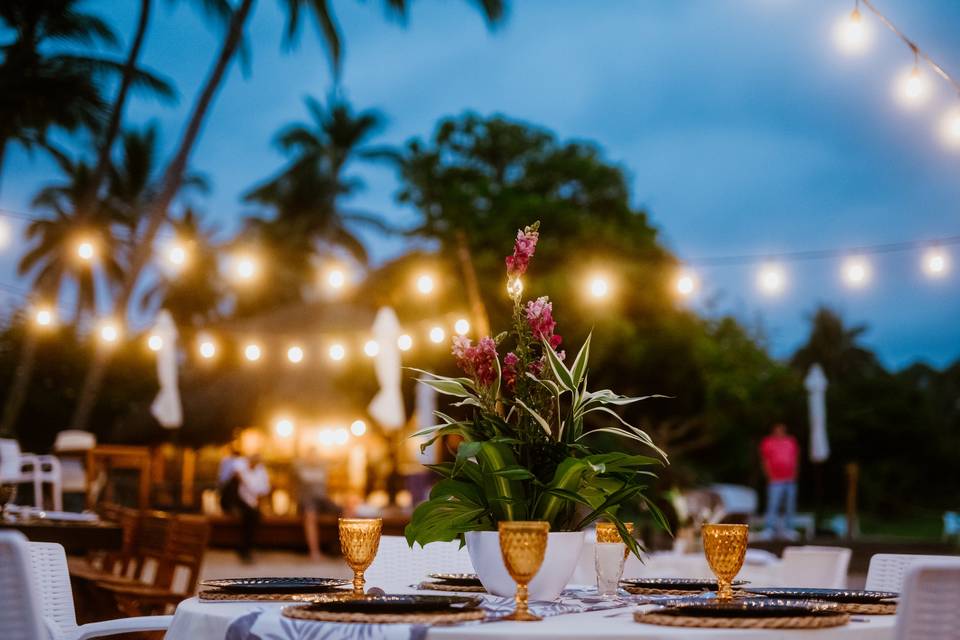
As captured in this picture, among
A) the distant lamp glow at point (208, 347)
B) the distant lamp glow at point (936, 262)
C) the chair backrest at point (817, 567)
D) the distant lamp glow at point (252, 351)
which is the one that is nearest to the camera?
the chair backrest at point (817, 567)

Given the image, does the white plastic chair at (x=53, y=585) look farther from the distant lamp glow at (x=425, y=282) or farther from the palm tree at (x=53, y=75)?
the palm tree at (x=53, y=75)

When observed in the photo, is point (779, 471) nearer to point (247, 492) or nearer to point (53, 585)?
point (247, 492)

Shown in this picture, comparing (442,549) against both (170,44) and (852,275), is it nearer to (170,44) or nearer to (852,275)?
(852,275)

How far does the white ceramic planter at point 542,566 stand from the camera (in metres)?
2.53

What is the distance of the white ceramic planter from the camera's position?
253cm

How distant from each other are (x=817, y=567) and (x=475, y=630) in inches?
159

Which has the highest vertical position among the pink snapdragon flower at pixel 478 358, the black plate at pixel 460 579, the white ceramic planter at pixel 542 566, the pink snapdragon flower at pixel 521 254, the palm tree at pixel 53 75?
the palm tree at pixel 53 75

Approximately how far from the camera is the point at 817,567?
5.55 metres

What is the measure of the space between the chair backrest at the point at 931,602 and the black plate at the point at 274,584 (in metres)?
1.39

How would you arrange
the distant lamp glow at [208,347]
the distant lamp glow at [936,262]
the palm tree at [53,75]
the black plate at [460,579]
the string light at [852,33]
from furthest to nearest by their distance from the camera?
the palm tree at [53,75]
the distant lamp glow at [208,347]
the distant lamp glow at [936,262]
the string light at [852,33]
the black plate at [460,579]

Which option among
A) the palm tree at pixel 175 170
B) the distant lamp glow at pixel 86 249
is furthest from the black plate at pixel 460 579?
the palm tree at pixel 175 170

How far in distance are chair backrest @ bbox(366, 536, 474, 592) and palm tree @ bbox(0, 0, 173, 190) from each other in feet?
50.2

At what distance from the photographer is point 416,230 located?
27.1m

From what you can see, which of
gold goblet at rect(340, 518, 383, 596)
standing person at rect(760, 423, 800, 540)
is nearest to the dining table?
gold goblet at rect(340, 518, 383, 596)
